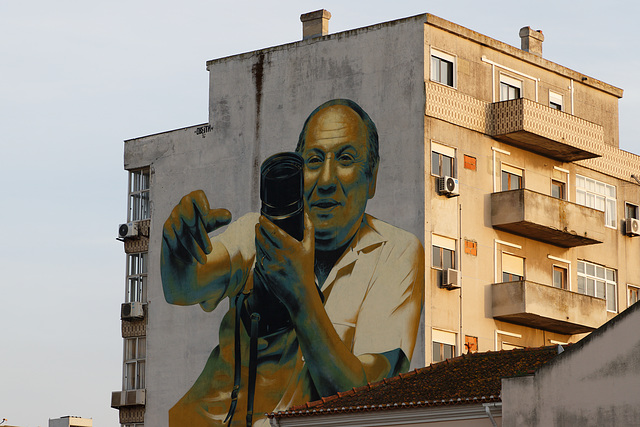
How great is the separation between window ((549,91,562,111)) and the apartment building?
0.29 feet

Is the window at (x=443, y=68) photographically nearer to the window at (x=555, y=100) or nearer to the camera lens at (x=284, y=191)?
the window at (x=555, y=100)

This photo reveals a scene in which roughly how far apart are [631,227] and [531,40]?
28.3 ft

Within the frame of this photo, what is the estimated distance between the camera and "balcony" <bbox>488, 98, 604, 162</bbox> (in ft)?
164

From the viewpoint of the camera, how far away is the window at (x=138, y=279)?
57.0 meters

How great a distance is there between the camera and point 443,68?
4947 centimetres

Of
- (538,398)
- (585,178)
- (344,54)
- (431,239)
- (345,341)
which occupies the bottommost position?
(538,398)

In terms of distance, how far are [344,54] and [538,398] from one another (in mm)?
25086

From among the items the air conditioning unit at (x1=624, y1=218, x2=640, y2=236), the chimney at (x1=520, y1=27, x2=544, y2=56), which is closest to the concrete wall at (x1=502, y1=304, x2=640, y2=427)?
the air conditioning unit at (x1=624, y1=218, x2=640, y2=236)

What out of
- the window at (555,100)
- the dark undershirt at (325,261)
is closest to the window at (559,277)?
the window at (555,100)

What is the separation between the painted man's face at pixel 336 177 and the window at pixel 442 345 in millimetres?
4932

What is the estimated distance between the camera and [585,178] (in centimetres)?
5481

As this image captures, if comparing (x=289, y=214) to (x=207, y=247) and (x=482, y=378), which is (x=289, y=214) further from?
(x=482, y=378)

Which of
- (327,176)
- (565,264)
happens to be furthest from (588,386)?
(565,264)

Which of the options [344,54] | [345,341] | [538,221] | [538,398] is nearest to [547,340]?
[538,221]
